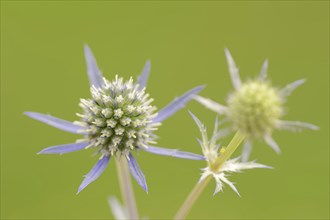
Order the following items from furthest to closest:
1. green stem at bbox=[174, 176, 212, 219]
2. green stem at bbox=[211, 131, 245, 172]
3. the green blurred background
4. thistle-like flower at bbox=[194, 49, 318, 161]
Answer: the green blurred background → green stem at bbox=[174, 176, 212, 219] → green stem at bbox=[211, 131, 245, 172] → thistle-like flower at bbox=[194, 49, 318, 161]

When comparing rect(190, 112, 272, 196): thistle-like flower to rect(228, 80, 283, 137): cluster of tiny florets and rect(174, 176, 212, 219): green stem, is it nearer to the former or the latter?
rect(174, 176, 212, 219): green stem

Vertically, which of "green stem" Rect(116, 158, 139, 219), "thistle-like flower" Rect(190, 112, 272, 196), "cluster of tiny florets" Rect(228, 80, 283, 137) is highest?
"cluster of tiny florets" Rect(228, 80, 283, 137)

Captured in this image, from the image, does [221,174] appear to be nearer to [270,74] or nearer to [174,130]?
[174,130]

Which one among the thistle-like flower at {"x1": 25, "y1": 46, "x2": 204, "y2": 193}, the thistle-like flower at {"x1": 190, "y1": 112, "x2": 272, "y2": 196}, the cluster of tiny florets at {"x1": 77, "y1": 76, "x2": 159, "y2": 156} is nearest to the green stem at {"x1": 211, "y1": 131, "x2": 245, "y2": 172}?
the thistle-like flower at {"x1": 190, "y1": 112, "x2": 272, "y2": 196}

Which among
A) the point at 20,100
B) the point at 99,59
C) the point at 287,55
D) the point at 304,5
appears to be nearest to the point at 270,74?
the point at 287,55

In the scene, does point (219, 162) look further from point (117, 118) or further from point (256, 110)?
point (117, 118)

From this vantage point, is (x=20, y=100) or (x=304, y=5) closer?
(x=20, y=100)

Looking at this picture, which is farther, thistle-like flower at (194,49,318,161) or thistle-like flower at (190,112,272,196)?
thistle-like flower at (190,112,272,196)
